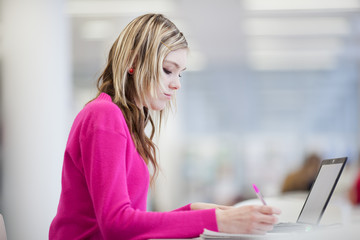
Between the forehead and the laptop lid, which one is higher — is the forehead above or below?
above

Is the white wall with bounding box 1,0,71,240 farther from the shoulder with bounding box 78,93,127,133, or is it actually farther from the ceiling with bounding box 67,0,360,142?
the shoulder with bounding box 78,93,127,133

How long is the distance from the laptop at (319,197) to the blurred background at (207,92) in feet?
3.55

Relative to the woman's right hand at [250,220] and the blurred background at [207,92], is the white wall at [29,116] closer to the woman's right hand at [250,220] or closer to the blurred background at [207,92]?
the blurred background at [207,92]

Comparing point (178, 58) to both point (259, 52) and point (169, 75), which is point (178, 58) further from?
point (259, 52)

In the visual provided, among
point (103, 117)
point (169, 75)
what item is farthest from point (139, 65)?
point (103, 117)

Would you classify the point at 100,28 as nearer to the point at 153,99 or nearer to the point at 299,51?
the point at 299,51

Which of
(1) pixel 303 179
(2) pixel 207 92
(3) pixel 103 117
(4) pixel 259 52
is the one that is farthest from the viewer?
(2) pixel 207 92

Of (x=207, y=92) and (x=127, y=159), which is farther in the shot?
(x=207, y=92)

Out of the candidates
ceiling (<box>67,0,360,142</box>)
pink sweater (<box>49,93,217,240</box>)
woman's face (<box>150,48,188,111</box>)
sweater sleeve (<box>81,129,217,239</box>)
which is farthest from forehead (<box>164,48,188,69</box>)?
ceiling (<box>67,0,360,142</box>)

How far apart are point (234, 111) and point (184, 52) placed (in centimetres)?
1159

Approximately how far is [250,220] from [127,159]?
37 cm

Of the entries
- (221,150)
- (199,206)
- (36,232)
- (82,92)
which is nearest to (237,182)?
(221,150)

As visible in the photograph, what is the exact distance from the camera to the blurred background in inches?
156

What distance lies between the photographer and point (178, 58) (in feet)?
5.18
